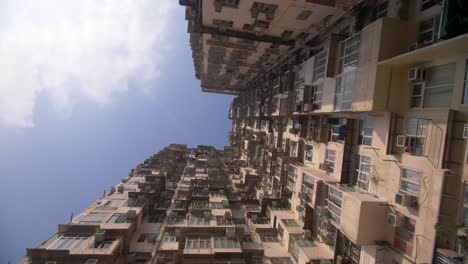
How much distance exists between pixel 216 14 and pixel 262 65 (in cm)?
1308

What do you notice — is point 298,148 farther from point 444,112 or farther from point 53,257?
point 53,257

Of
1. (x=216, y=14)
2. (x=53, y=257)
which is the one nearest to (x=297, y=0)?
(x=216, y=14)

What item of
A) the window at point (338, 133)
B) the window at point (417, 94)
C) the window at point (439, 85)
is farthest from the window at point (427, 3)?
the window at point (338, 133)

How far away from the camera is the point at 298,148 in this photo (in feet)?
74.2

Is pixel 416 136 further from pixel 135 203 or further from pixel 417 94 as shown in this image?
pixel 135 203

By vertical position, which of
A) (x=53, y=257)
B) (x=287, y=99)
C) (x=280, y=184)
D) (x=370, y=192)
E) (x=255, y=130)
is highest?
(x=287, y=99)

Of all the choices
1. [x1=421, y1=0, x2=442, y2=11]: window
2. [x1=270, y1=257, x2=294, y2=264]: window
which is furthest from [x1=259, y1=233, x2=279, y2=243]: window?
→ [x1=421, y1=0, x2=442, y2=11]: window

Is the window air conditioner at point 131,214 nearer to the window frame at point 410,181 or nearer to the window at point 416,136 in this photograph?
the window frame at point 410,181

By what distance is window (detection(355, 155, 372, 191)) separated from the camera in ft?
44.7

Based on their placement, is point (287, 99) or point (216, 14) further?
point (287, 99)

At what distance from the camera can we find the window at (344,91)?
44.4 ft

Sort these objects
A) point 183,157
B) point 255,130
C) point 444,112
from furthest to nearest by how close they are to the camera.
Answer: point 183,157 < point 255,130 < point 444,112

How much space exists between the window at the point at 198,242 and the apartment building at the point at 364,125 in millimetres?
4778

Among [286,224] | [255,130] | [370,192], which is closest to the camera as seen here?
[370,192]
